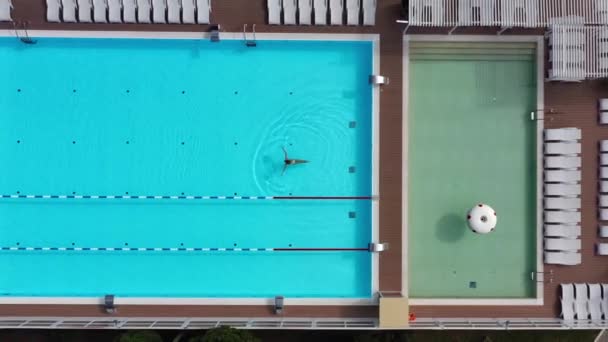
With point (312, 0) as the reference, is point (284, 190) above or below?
below

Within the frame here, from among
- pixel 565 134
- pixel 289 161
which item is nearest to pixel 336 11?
pixel 289 161

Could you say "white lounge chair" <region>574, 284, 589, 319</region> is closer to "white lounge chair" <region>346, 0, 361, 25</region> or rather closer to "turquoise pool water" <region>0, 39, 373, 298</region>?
"turquoise pool water" <region>0, 39, 373, 298</region>

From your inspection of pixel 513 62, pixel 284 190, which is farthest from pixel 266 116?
pixel 513 62

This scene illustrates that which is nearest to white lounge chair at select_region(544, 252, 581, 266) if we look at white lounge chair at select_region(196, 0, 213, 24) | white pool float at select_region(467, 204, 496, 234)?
white pool float at select_region(467, 204, 496, 234)

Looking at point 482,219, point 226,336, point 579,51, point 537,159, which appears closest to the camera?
point 226,336

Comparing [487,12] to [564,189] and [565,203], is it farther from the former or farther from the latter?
[565,203]

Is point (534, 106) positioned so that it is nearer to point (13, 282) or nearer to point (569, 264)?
point (569, 264)
